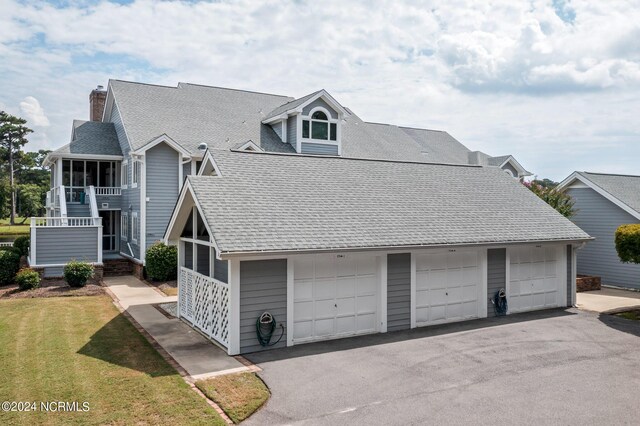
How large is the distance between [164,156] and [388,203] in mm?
13311

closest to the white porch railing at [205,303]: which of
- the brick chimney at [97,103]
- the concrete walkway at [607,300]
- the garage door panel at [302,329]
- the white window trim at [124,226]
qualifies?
the garage door panel at [302,329]

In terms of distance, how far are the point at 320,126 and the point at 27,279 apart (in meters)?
16.4

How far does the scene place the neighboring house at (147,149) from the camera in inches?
926

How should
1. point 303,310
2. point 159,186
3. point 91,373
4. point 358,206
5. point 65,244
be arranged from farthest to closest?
point 159,186, point 65,244, point 358,206, point 303,310, point 91,373

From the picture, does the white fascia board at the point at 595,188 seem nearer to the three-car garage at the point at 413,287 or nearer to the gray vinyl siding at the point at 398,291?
the three-car garage at the point at 413,287

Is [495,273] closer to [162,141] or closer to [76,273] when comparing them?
[76,273]

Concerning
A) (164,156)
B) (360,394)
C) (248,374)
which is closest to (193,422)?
(248,374)

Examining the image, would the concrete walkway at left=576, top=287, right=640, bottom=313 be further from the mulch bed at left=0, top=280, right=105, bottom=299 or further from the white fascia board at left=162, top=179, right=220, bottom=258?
the mulch bed at left=0, top=280, right=105, bottom=299

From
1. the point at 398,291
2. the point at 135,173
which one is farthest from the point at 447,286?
the point at 135,173

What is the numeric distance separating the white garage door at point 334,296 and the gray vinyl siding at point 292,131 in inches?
589

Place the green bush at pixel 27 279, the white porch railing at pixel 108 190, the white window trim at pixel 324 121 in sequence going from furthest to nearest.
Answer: the white window trim at pixel 324 121 → the white porch railing at pixel 108 190 → the green bush at pixel 27 279

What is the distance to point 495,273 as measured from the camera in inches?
639

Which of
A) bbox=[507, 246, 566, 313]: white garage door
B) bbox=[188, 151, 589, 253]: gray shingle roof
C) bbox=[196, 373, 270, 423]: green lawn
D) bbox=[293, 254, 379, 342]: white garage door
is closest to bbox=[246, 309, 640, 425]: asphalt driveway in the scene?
bbox=[196, 373, 270, 423]: green lawn

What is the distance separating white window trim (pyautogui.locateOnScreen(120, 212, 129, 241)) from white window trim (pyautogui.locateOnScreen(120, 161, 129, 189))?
5.06ft
